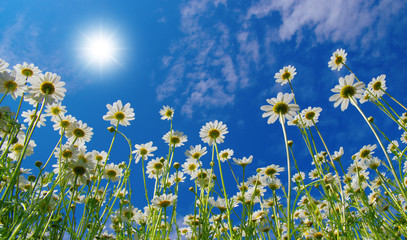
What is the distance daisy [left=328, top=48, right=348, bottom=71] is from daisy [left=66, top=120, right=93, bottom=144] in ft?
13.4

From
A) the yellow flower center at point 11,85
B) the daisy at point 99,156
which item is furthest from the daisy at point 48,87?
the daisy at point 99,156

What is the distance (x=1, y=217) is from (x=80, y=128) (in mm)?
1030

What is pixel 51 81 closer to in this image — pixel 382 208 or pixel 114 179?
pixel 114 179

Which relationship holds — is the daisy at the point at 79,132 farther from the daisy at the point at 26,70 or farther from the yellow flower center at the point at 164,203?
the yellow flower center at the point at 164,203

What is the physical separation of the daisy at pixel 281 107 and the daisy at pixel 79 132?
1838 millimetres

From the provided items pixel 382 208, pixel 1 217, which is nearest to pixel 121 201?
pixel 1 217

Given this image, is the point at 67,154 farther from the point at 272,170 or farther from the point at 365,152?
the point at 365,152

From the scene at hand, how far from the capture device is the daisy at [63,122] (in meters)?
2.61

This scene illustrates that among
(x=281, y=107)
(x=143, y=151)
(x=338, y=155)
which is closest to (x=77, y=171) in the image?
(x=143, y=151)

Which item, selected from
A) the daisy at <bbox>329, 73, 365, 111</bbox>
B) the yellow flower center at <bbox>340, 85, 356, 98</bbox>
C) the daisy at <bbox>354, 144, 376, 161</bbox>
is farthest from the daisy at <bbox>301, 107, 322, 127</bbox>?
the daisy at <bbox>354, 144, 376, 161</bbox>

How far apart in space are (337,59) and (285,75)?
105cm

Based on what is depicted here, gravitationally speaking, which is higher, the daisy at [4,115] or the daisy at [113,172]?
the daisy at [113,172]

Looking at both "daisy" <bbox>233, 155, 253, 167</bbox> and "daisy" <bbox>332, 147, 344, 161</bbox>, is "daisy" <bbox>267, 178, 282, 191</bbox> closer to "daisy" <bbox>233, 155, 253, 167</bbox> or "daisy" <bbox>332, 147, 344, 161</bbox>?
"daisy" <bbox>233, 155, 253, 167</bbox>

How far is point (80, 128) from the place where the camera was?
2.70m
